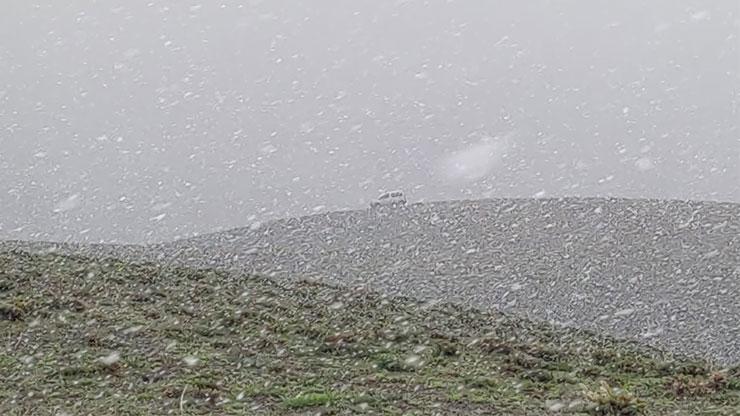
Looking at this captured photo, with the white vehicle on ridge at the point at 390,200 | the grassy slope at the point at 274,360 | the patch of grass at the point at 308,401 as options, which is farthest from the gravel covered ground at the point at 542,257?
the patch of grass at the point at 308,401

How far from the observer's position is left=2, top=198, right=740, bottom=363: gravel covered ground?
18.6 meters

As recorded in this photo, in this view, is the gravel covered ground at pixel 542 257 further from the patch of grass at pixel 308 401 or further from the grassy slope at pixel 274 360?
the patch of grass at pixel 308 401

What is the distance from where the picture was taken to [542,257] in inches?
901

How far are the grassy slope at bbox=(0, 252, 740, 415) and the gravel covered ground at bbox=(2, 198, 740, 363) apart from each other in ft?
12.0

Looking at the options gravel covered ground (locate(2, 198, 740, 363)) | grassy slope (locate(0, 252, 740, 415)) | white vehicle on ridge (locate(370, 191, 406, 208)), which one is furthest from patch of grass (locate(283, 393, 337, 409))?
white vehicle on ridge (locate(370, 191, 406, 208))

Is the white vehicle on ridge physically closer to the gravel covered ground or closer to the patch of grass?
the gravel covered ground

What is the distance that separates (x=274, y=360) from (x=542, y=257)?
14.3 metres

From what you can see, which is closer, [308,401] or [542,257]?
[308,401]

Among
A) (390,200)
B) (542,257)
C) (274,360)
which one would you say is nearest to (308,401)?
(274,360)

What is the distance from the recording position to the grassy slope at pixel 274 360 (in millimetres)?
7668

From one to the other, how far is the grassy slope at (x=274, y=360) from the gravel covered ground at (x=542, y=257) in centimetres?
367

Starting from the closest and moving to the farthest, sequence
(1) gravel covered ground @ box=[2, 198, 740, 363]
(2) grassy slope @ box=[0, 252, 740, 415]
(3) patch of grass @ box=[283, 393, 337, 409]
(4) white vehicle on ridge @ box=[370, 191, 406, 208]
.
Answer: (3) patch of grass @ box=[283, 393, 337, 409] → (2) grassy slope @ box=[0, 252, 740, 415] → (1) gravel covered ground @ box=[2, 198, 740, 363] → (4) white vehicle on ridge @ box=[370, 191, 406, 208]

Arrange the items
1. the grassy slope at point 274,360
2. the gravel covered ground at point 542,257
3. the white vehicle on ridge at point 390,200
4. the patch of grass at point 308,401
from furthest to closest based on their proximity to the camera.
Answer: the white vehicle on ridge at point 390,200, the gravel covered ground at point 542,257, the grassy slope at point 274,360, the patch of grass at point 308,401

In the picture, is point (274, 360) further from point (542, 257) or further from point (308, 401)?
point (542, 257)
